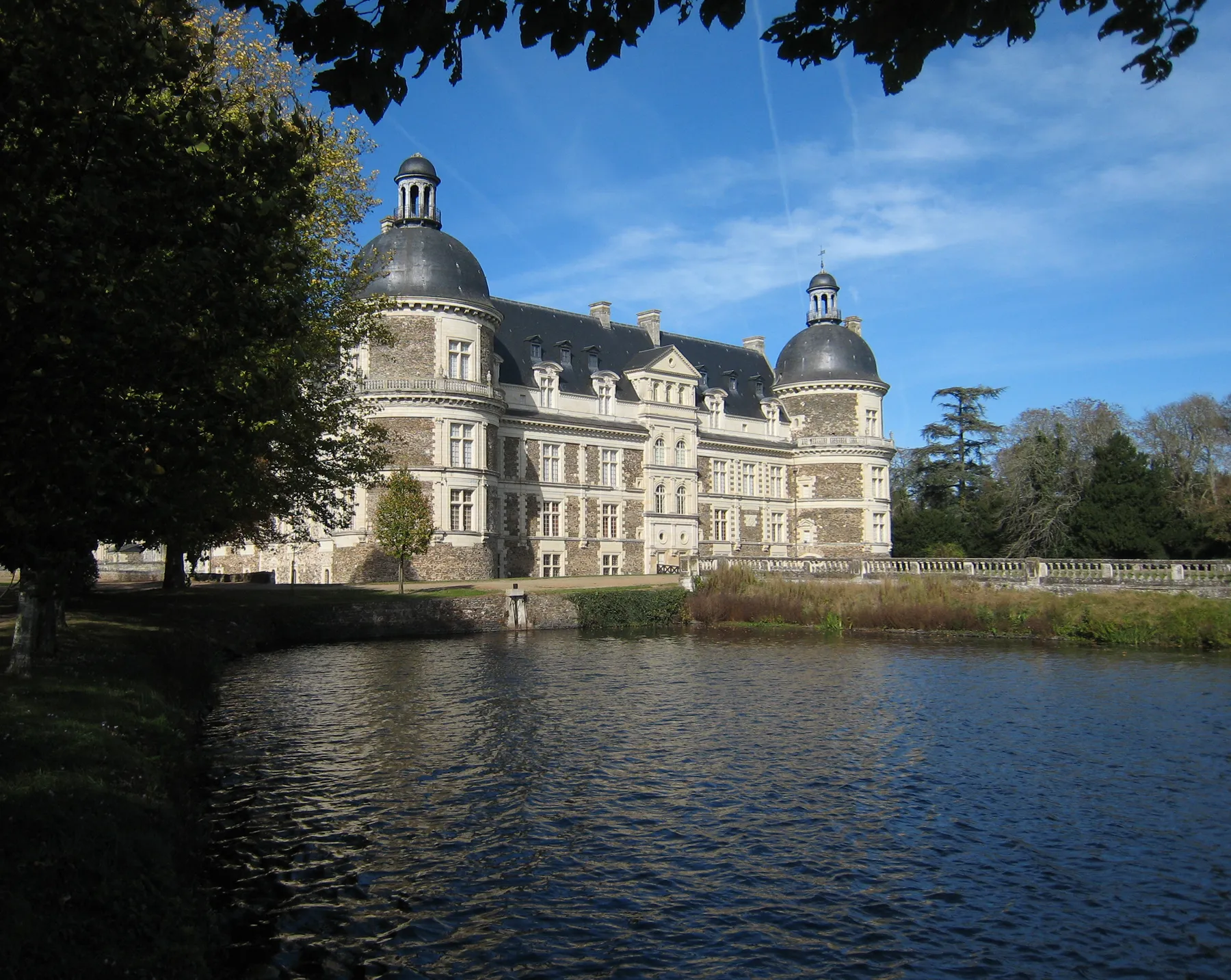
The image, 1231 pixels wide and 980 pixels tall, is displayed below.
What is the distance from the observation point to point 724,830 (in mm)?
10102

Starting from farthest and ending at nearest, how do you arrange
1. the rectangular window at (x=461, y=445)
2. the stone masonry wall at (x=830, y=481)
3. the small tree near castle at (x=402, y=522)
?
the stone masonry wall at (x=830, y=481)
the rectangular window at (x=461, y=445)
the small tree near castle at (x=402, y=522)

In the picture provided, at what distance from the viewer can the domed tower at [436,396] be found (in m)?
36.5

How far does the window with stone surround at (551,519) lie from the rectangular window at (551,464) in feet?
3.29

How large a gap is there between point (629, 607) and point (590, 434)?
45.6 feet

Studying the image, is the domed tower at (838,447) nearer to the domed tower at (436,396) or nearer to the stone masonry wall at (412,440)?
the domed tower at (436,396)

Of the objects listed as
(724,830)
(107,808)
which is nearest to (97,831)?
(107,808)

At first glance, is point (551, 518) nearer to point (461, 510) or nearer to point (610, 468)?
point (610, 468)

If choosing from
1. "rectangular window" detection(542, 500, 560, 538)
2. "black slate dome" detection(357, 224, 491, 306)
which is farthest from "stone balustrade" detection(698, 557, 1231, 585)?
"black slate dome" detection(357, 224, 491, 306)

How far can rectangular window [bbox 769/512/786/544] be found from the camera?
53.1 meters

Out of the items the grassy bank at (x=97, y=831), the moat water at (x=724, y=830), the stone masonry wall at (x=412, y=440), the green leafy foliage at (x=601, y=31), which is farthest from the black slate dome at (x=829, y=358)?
the green leafy foliage at (x=601, y=31)

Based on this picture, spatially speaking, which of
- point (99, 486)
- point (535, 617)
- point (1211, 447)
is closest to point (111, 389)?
point (99, 486)

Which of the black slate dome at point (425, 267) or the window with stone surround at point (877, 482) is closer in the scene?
the black slate dome at point (425, 267)

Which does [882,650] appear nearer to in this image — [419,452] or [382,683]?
[382,683]

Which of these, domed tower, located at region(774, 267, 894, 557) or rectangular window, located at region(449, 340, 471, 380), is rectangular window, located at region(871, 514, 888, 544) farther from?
rectangular window, located at region(449, 340, 471, 380)
